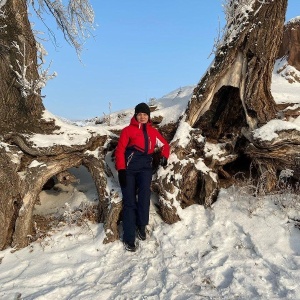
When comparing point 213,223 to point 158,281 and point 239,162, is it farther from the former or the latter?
point 239,162

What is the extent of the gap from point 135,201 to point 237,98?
2926mm

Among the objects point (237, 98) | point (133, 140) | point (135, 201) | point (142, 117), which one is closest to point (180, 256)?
point (135, 201)

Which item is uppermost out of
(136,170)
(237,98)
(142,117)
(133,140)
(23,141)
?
(237,98)

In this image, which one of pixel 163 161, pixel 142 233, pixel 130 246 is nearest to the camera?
pixel 130 246

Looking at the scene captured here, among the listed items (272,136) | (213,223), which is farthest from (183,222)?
(272,136)

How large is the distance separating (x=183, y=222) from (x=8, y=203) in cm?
273

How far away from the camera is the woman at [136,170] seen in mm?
4816

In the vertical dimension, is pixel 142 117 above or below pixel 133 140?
above

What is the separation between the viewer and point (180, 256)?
170 inches

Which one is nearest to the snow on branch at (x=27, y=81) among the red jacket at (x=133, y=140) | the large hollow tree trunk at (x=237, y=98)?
the red jacket at (x=133, y=140)

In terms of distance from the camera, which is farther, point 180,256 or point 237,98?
point 237,98

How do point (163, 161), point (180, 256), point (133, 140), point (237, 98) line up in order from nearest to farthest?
point (180, 256) → point (133, 140) → point (163, 161) → point (237, 98)

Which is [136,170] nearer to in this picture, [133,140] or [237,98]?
[133,140]

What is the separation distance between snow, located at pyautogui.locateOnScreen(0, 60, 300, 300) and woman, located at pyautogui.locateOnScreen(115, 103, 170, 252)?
12.8 inches
